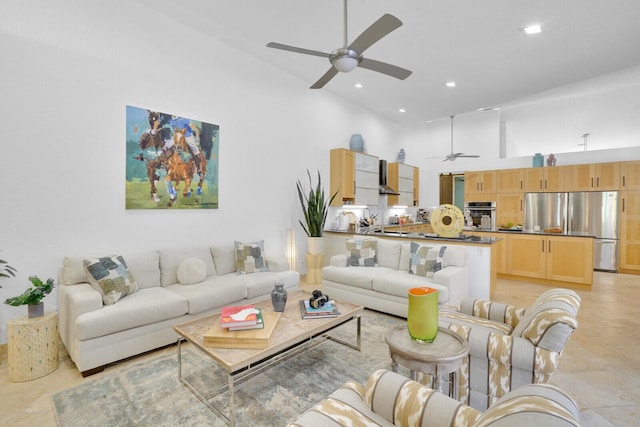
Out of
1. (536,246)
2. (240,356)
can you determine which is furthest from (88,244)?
(536,246)

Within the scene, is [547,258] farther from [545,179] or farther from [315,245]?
[315,245]

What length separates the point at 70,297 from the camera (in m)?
2.57

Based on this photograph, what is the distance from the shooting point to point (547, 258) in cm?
506

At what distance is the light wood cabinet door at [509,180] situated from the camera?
673cm

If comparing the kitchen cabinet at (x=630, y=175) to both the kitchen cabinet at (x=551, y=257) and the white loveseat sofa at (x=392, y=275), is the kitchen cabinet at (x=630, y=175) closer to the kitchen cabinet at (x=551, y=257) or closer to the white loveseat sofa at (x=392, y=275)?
the kitchen cabinet at (x=551, y=257)

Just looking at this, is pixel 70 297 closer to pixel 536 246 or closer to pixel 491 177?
pixel 536 246

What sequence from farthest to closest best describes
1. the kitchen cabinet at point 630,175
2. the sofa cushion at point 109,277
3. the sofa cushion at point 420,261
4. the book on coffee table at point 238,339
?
the kitchen cabinet at point 630,175 < the sofa cushion at point 420,261 < the sofa cushion at point 109,277 < the book on coffee table at point 238,339

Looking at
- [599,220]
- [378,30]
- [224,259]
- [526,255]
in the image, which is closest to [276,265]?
[224,259]

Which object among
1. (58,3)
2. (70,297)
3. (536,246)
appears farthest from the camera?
(536,246)

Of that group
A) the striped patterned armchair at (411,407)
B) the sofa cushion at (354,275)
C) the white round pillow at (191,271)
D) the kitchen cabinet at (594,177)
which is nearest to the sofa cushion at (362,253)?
the sofa cushion at (354,275)

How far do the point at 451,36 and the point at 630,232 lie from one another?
18.0 ft

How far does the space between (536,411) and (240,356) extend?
156cm

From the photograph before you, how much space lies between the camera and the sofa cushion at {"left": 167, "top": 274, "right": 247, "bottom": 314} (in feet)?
9.84

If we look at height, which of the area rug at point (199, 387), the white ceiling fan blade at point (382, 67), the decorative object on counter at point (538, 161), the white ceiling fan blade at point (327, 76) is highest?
the white ceiling fan blade at point (327, 76)
